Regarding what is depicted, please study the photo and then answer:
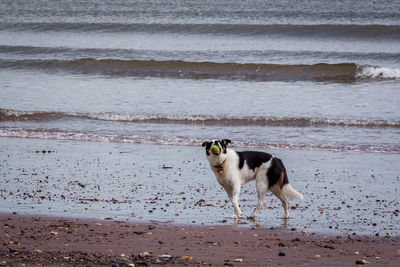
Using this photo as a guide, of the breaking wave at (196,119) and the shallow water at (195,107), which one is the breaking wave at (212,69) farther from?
the breaking wave at (196,119)

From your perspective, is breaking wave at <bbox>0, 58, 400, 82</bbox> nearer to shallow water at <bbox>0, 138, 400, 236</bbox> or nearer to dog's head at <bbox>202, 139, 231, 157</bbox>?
shallow water at <bbox>0, 138, 400, 236</bbox>

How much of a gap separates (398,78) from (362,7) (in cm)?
1992

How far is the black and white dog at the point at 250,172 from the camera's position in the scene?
849cm

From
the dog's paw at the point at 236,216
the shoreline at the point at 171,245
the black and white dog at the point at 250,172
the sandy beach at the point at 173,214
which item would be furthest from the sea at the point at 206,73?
the shoreline at the point at 171,245

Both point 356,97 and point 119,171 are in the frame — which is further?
point 356,97

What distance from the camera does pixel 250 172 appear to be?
866 cm

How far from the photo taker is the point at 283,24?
33969 mm

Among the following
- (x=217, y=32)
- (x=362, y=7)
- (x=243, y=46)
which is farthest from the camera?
(x=362, y=7)

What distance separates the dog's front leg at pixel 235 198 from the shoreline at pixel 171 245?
1.82ft

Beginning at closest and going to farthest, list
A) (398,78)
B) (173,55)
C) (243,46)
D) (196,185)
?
(196,185) < (398,78) < (173,55) < (243,46)

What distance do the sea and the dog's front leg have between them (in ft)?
15.9

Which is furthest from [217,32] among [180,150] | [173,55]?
[180,150]

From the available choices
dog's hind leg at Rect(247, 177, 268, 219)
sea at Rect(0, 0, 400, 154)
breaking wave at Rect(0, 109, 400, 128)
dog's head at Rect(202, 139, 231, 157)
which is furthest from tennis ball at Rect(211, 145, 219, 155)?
breaking wave at Rect(0, 109, 400, 128)

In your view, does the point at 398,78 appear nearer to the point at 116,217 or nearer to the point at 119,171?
the point at 119,171
